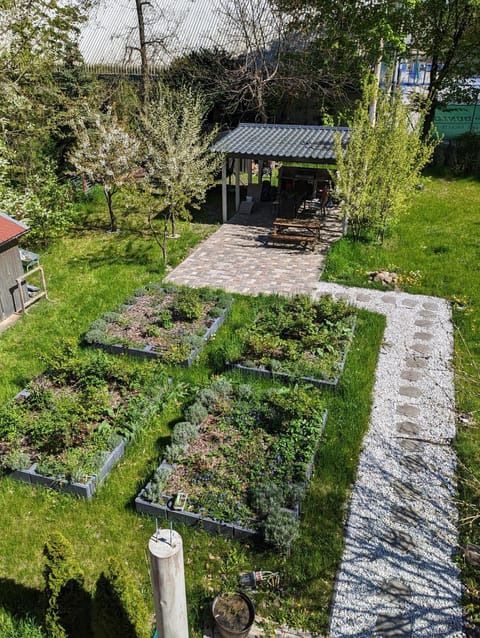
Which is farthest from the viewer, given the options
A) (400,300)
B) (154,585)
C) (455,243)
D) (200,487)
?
(455,243)

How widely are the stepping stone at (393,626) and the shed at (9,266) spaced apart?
901cm

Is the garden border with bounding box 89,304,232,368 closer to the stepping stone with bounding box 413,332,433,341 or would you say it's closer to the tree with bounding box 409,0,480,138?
the stepping stone with bounding box 413,332,433,341

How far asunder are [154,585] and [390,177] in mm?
12243

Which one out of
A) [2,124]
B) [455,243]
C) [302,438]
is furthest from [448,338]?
[2,124]

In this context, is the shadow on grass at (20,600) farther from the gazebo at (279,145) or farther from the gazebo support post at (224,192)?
the gazebo support post at (224,192)

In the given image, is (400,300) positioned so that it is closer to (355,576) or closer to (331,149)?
(331,149)

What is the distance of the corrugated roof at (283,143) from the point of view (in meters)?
15.3

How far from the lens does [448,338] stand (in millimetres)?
10000

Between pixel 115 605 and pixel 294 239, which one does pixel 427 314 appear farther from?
pixel 115 605

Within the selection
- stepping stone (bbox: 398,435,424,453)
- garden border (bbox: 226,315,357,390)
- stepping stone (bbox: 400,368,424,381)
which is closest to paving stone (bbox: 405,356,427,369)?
stepping stone (bbox: 400,368,424,381)

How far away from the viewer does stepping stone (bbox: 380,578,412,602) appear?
5.23 meters

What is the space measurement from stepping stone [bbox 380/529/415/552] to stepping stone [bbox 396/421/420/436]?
1878 mm

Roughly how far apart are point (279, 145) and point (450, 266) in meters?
6.70

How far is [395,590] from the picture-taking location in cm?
529
